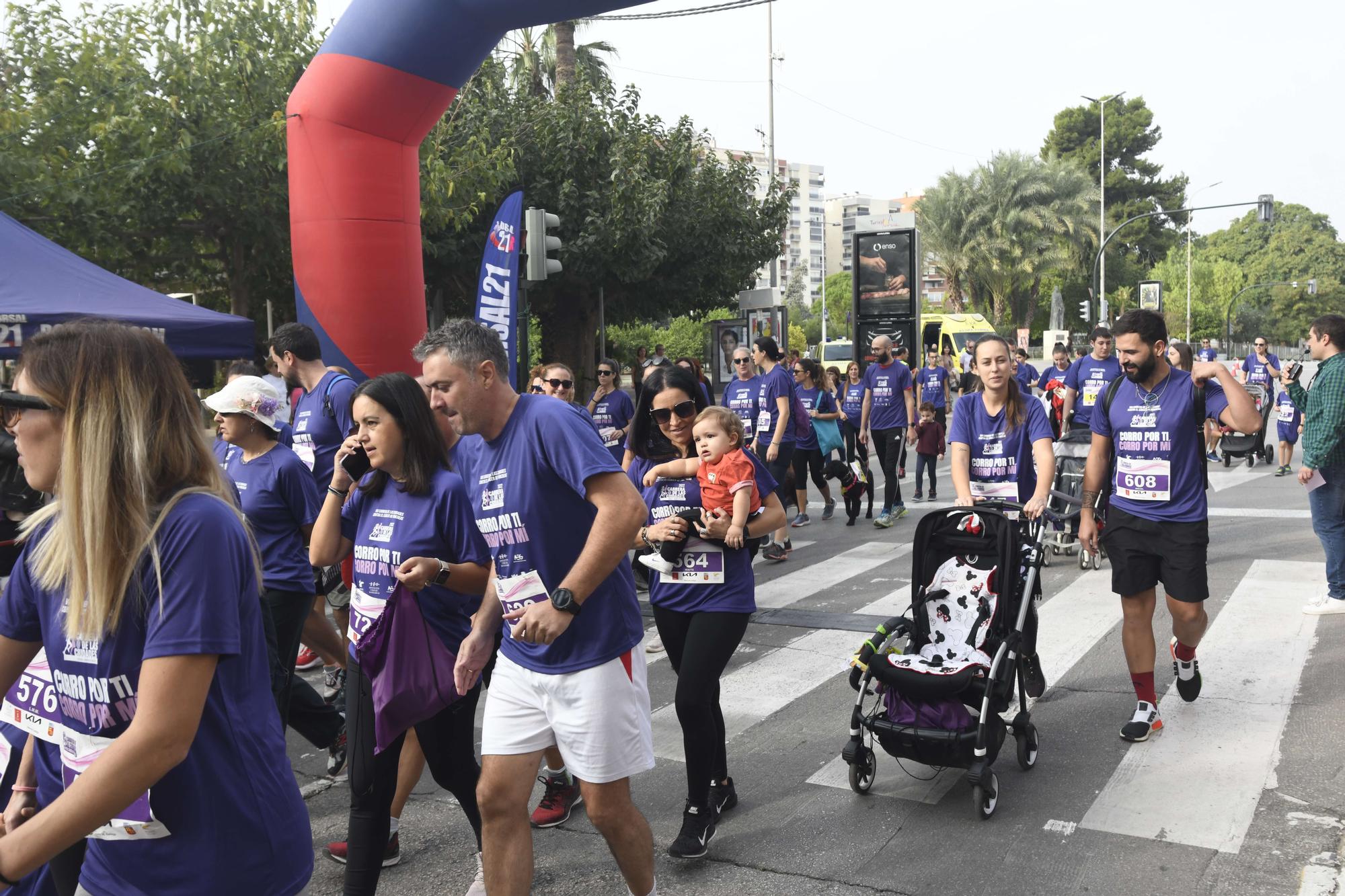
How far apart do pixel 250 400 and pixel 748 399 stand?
644 centimetres

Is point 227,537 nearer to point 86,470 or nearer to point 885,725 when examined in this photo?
point 86,470

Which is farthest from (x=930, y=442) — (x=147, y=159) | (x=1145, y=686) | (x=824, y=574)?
(x=147, y=159)

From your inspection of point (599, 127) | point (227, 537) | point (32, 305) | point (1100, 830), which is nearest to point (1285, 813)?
point (1100, 830)

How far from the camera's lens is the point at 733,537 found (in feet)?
14.0

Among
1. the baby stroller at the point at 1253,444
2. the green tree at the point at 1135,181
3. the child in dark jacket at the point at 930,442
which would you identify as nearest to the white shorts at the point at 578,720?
the baby stroller at the point at 1253,444

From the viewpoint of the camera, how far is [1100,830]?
167 inches

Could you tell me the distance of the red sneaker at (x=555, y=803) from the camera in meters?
4.50

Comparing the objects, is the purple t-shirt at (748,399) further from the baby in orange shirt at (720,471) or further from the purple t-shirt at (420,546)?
the purple t-shirt at (420,546)

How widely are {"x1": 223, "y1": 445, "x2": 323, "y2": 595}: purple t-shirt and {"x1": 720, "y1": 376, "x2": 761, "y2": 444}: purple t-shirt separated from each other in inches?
244

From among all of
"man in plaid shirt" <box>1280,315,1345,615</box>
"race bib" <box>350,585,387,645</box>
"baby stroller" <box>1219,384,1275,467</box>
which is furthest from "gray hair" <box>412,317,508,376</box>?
"baby stroller" <box>1219,384,1275,467</box>

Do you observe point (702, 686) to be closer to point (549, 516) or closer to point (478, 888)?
point (478, 888)

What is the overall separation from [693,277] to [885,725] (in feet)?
64.0

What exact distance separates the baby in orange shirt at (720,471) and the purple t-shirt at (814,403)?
7.02m


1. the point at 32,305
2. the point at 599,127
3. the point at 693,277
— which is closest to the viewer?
the point at 32,305
